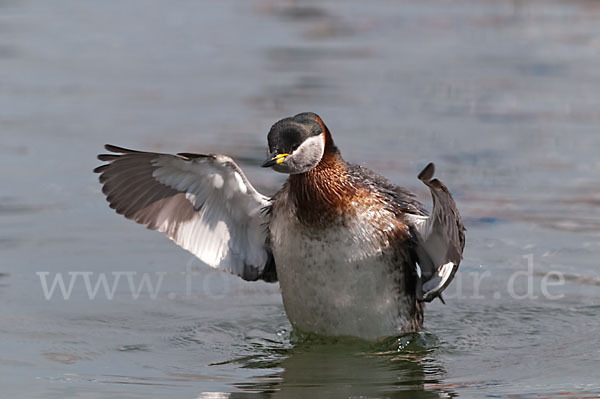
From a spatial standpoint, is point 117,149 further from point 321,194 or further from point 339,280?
point 339,280

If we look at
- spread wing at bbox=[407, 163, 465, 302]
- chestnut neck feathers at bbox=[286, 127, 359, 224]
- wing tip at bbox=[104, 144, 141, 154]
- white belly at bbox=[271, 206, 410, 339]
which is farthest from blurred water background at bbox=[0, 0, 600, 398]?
wing tip at bbox=[104, 144, 141, 154]

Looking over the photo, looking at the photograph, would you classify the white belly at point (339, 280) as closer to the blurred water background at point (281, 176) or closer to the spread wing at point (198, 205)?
the blurred water background at point (281, 176)

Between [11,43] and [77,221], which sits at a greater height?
[11,43]

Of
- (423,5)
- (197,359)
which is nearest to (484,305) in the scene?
(197,359)

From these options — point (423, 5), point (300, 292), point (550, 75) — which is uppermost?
point (423, 5)

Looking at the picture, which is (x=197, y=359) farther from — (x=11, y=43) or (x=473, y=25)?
(x=473, y=25)

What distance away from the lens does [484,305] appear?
9.60 meters

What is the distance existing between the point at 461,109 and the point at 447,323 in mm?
5976

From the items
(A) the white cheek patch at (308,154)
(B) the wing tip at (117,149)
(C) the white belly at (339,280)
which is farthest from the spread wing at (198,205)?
(A) the white cheek patch at (308,154)

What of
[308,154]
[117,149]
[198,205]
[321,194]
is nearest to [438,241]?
[321,194]

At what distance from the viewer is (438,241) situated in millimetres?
8328

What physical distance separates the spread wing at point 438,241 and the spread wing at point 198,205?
1.17m

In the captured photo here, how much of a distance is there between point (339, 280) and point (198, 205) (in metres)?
1.32

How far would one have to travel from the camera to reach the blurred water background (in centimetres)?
810
